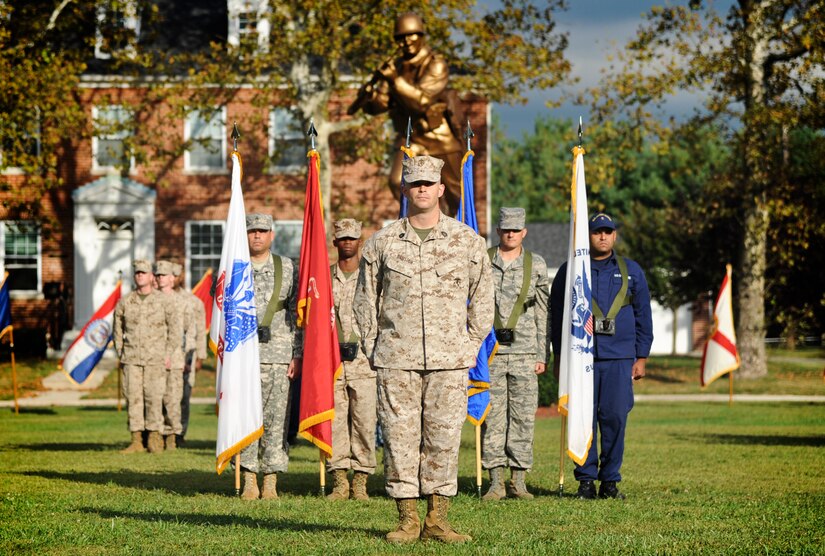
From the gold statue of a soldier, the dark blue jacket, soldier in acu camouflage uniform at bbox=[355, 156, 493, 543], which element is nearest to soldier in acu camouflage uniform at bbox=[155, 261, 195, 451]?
the gold statue of a soldier

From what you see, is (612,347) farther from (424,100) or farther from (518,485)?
(424,100)

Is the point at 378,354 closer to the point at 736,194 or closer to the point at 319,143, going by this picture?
the point at 319,143

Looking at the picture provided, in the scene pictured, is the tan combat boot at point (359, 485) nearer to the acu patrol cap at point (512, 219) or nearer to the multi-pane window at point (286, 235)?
the acu patrol cap at point (512, 219)

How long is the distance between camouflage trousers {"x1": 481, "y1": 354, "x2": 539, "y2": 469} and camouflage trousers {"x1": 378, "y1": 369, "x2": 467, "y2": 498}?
10.0 ft

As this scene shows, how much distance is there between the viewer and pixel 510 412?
11602 mm

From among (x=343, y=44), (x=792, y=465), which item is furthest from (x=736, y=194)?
(x=792, y=465)

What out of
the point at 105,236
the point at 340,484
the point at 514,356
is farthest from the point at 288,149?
the point at 340,484

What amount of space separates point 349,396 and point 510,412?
4.76 feet

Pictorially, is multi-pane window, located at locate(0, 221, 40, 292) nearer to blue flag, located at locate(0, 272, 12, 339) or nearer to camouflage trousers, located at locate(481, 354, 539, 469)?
blue flag, located at locate(0, 272, 12, 339)

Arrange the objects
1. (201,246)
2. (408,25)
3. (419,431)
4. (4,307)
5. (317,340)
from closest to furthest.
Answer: (419,431) < (317,340) < (408,25) < (4,307) < (201,246)

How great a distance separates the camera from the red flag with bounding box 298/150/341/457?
10.9 meters

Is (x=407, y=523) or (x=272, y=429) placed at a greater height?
(x=272, y=429)

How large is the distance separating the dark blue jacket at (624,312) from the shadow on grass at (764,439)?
21.4 feet

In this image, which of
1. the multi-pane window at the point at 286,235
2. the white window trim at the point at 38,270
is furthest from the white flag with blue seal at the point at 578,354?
the white window trim at the point at 38,270
